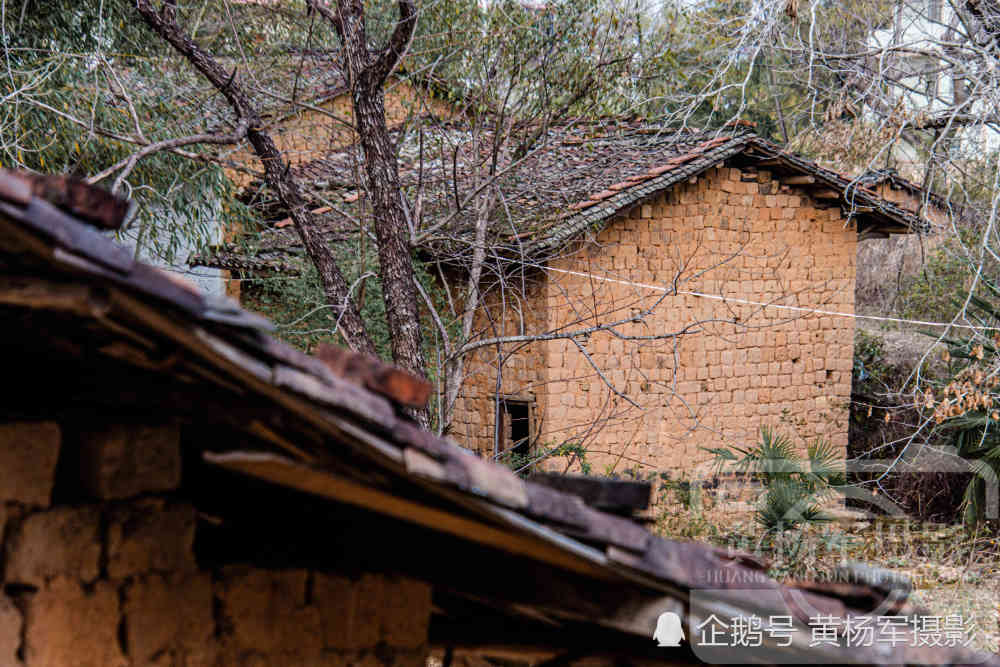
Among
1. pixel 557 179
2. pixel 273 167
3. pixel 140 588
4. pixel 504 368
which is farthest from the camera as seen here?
pixel 504 368

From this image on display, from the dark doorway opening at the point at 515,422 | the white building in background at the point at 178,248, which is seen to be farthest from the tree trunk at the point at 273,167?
the dark doorway opening at the point at 515,422

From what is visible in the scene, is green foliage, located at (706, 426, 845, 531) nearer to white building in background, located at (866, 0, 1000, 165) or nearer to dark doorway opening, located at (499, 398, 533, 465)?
dark doorway opening, located at (499, 398, 533, 465)

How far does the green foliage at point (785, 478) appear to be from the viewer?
812cm

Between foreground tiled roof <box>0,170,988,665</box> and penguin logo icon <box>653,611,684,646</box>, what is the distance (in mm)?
28

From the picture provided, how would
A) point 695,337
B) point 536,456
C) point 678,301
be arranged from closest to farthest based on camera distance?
1. point 536,456
2. point 678,301
3. point 695,337

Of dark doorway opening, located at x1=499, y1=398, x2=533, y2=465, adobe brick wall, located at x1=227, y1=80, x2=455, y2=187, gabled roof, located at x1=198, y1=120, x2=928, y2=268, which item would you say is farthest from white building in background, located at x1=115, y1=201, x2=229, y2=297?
dark doorway opening, located at x1=499, y1=398, x2=533, y2=465

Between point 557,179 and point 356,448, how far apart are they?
8.39 m

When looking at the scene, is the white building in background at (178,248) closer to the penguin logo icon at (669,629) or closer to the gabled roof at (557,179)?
the gabled roof at (557,179)

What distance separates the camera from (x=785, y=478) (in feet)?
29.0

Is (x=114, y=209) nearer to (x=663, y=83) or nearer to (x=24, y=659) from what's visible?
(x=24, y=659)

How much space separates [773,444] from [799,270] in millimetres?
2303

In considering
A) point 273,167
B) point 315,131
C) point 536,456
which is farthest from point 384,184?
point 315,131

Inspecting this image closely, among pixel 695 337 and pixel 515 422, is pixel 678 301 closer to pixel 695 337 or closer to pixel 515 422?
pixel 695 337

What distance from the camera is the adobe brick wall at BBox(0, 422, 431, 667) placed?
1.96 metres
